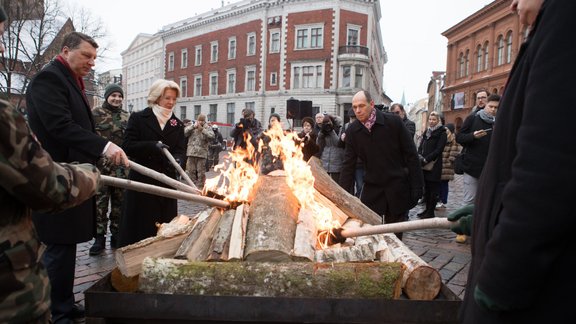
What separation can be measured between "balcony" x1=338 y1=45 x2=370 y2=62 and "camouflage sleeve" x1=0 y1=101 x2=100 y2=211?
3953cm

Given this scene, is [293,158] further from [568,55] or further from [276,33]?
[276,33]

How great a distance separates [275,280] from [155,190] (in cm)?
108

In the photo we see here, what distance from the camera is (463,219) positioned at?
6.69 feet

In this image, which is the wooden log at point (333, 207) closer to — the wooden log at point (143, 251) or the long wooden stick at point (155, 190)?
the long wooden stick at point (155, 190)

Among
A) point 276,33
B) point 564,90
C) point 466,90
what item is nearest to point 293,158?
point 564,90

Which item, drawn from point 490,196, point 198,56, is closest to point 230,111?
point 198,56

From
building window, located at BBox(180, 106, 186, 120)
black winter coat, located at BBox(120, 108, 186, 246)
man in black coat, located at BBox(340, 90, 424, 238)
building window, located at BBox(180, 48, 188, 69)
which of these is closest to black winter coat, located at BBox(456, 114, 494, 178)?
man in black coat, located at BBox(340, 90, 424, 238)

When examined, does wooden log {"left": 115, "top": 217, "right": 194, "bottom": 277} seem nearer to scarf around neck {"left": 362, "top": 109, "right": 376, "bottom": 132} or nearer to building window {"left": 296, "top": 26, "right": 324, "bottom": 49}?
scarf around neck {"left": 362, "top": 109, "right": 376, "bottom": 132}

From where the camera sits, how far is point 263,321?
2.40 meters

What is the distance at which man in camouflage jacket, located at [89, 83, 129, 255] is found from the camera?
18.1 ft

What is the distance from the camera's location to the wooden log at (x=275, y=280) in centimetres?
250

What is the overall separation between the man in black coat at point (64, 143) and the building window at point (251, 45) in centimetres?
4272

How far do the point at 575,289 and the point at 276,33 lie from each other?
144ft

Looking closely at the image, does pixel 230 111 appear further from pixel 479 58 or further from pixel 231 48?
pixel 479 58
